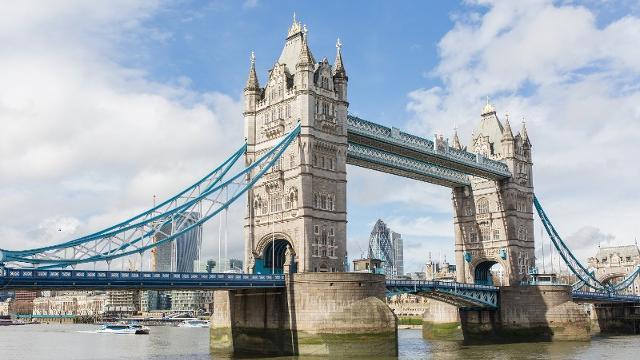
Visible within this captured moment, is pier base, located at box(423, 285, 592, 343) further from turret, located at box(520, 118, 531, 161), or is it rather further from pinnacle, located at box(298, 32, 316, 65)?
pinnacle, located at box(298, 32, 316, 65)

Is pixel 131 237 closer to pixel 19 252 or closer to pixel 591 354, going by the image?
pixel 19 252

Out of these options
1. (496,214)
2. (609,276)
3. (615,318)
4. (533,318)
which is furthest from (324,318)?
(609,276)

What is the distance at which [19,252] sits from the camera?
44625mm

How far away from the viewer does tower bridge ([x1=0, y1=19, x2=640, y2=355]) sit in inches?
2063

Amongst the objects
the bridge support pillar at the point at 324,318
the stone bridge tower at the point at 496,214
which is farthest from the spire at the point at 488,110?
the bridge support pillar at the point at 324,318

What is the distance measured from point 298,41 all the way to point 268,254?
63.4 ft

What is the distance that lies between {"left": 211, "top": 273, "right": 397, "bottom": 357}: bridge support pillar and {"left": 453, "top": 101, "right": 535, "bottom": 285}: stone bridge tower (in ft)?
111

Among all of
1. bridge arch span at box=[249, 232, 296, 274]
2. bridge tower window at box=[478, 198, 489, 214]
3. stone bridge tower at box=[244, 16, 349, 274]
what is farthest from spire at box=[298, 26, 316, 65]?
bridge tower window at box=[478, 198, 489, 214]

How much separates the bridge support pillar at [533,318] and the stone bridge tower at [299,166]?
2600 centimetres

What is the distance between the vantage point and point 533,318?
78.7 meters

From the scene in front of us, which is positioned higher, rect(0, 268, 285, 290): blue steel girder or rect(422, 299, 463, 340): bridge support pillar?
rect(0, 268, 285, 290): blue steel girder

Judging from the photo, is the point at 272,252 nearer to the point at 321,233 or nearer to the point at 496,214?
the point at 321,233

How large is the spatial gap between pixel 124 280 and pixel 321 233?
18.9 meters

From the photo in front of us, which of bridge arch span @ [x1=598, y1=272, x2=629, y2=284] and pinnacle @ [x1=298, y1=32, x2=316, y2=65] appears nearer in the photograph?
pinnacle @ [x1=298, y1=32, x2=316, y2=65]
